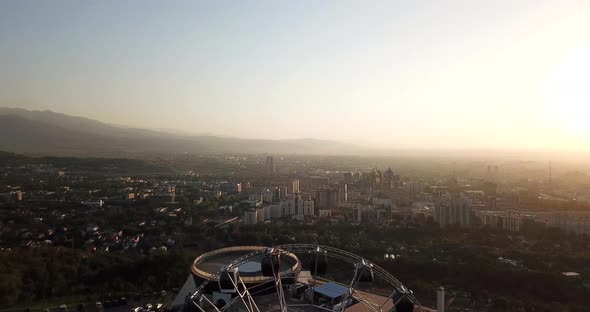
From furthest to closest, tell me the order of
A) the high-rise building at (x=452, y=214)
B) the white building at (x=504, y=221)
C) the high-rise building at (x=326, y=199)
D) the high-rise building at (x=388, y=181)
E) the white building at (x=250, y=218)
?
the high-rise building at (x=388, y=181) → the high-rise building at (x=326, y=199) → the white building at (x=250, y=218) → the high-rise building at (x=452, y=214) → the white building at (x=504, y=221)

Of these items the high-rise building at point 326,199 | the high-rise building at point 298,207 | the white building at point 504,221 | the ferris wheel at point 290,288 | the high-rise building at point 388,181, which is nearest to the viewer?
the ferris wheel at point 290,288

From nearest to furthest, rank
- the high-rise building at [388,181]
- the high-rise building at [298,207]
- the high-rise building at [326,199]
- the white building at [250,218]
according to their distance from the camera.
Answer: the white building at [250,218] → the high-rise building at [298,207] → the high-rise building at [326,199] → the high-rise building at [388,181]

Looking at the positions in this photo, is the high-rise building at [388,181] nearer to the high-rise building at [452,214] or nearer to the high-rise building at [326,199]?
the high-rise building at [326,199]

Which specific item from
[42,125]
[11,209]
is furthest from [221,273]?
[42,125]

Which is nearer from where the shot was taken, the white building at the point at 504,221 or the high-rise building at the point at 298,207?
the white building at the point at 504,221

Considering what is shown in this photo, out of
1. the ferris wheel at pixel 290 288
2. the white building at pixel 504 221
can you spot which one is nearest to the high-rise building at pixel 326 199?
the white building at pixel 504 221

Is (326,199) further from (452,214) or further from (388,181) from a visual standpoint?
(388,181)

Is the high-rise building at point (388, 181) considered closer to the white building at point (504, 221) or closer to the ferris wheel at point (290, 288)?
the white building at point (504, 221)

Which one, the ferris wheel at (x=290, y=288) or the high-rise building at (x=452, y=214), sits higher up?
the ferris wheel at (x=290, y=288)

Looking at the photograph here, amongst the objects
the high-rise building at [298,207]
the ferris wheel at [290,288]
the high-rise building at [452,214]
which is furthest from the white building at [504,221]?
the ferris wheel at [290,288]
